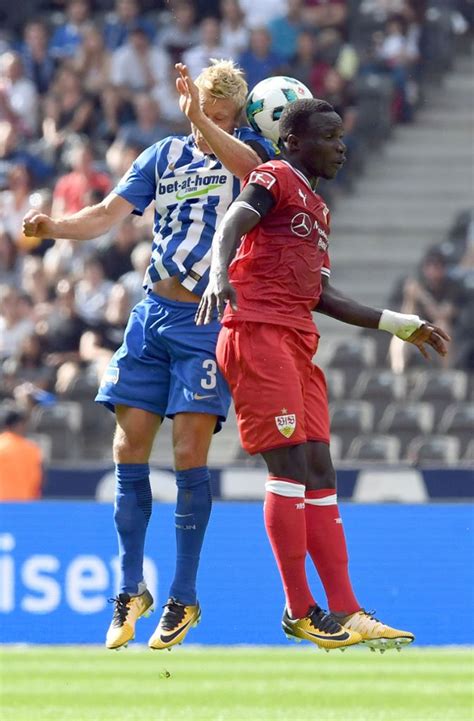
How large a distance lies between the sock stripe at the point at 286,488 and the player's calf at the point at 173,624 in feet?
2.32

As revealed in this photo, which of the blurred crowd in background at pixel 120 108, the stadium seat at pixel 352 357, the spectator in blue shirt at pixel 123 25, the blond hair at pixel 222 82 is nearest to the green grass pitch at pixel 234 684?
the stadium seat at pixel 352 357

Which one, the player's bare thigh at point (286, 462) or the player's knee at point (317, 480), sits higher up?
the player's bare thigh at point (286, 462)

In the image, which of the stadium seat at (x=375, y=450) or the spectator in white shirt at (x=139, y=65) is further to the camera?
the spectator in white shirt at (x=139, y=65)

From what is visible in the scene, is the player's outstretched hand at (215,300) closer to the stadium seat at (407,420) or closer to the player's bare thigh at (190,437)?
the player's bare thigh at (190,437)

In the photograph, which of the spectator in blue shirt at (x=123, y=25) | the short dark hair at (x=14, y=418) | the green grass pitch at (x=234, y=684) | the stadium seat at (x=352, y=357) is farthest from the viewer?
the spectator in blue shirt at (x=123, y=25)

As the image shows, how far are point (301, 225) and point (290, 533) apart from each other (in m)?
1.38

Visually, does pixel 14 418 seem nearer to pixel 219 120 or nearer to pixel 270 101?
pixel 219 120

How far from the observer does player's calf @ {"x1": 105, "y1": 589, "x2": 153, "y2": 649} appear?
8.05m

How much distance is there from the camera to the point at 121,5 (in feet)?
67.7

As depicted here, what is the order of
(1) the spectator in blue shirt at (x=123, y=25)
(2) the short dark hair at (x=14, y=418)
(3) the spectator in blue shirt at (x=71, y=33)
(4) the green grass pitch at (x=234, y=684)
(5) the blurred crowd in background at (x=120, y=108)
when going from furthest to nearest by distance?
(3) the spectator in blue shirt at (x=71, y=33)
(1) the spectator in blue shirt at (x=123, y=25)
(5) the blurred crowd in background at (x=120, y=108)
(2) the short dark hair at (x=14, y=418)
(4) the green grass pitch at (x=234, y=684)

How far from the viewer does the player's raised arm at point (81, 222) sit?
8320 mm

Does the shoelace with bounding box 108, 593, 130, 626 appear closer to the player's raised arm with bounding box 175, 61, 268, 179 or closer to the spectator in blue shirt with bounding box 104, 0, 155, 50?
the player's raised arm with bounding box 175, 61, 268, 179

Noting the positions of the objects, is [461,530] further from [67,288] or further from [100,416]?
[67,288]

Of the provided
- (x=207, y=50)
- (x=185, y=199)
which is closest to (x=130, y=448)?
(x=185, y=199)
